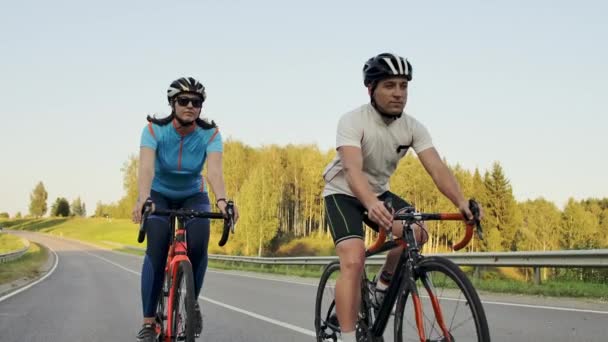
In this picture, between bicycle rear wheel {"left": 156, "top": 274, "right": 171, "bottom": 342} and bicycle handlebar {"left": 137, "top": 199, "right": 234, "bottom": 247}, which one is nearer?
bicycle handlebar {"left": 137, "top": 199, "right": 234, "bottom": 247}

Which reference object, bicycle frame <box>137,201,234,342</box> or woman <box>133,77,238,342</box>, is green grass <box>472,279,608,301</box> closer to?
woman <box>133,77,238,342</box>

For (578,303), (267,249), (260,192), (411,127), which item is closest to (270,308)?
(578,303)

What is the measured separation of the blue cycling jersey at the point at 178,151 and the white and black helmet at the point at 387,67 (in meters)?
1.61

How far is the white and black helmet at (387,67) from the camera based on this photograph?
382 cm

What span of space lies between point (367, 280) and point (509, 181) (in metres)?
89.0

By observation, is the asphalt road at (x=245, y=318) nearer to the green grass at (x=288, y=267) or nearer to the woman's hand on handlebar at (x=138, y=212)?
the green grass at (x=288, y=267)

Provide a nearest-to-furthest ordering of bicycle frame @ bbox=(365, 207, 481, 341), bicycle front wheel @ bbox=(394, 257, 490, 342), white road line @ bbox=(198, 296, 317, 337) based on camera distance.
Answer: bicycle front wheel @ bbox=(394, 257, 490, 342) < bicycle frame @ bbox=(365, 207, 481, 341) < white road line @ bbox=(198, 296, 317, 337)

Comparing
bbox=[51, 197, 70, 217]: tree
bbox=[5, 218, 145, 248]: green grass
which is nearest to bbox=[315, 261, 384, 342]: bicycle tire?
bbox=[5, 218, 145, 248]: green grass

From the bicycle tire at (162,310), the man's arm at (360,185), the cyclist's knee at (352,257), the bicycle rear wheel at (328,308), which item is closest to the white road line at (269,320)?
the bicycle rear wheel at (328,308)

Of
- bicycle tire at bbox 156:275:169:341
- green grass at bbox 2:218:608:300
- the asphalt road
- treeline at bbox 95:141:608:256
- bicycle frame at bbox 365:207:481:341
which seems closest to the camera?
bicycle frame at bbox 365:207:481:341

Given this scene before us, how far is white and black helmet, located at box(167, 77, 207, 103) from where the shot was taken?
4.76 meters

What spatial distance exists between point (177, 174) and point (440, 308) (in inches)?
102

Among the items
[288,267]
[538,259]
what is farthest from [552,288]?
[288,267]

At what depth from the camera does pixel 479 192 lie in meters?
90.8
